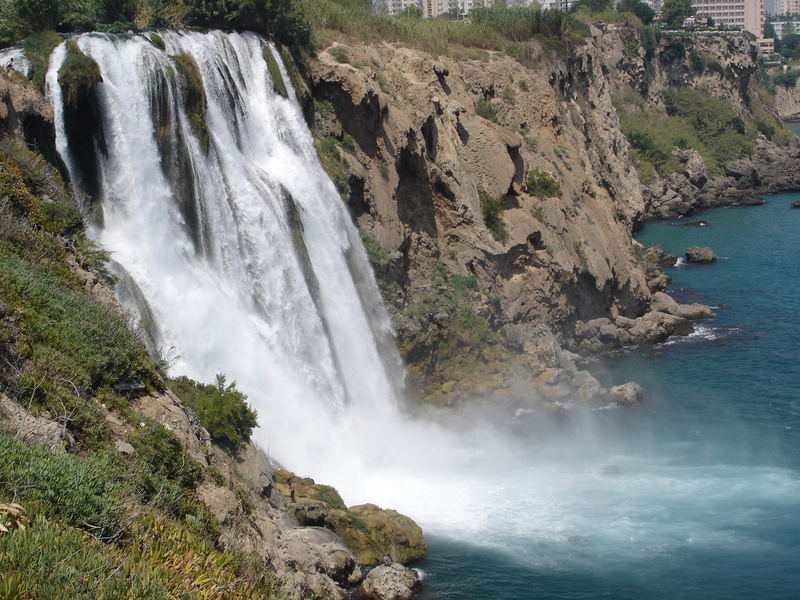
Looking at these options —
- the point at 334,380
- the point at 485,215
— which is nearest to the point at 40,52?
the point at 334,380

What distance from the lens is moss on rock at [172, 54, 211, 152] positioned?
26047mm

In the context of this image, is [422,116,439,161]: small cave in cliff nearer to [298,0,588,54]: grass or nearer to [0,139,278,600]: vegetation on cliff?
[298,0,588,54]: grass

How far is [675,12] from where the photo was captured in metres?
120

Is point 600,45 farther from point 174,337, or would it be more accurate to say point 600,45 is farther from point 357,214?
point 174,337

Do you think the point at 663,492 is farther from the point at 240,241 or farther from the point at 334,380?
the point at 240,241

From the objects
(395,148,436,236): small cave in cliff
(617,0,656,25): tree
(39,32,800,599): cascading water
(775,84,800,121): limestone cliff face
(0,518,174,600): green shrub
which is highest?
(775,84,800,121): limestone cliff face

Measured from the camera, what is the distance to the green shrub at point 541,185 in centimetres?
4284

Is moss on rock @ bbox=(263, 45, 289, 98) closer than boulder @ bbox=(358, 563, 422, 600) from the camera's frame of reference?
No

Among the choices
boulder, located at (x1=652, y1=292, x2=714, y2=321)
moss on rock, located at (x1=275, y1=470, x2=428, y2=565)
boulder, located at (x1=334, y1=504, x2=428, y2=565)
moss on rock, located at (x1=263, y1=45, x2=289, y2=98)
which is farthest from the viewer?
boulder, located at (x1=652, y1=292, x2=714, y2=321)

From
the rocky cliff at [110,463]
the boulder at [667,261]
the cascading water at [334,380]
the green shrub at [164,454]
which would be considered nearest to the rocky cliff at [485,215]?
the boulder at [667,261]

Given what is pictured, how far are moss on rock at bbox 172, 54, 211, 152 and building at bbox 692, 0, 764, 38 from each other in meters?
190

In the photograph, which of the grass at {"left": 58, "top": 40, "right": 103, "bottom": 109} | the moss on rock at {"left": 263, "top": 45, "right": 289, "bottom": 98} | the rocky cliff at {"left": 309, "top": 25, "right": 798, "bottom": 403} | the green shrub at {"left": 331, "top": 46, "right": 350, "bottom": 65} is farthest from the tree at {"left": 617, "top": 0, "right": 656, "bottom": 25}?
the grass at {"left": 58, "top": 40, "right": 103, "bottom": 109}

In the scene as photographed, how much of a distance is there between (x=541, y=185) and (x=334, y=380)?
746 inches

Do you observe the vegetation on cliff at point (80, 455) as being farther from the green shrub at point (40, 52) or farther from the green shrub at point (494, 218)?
the green shrub at point (494, 218)
